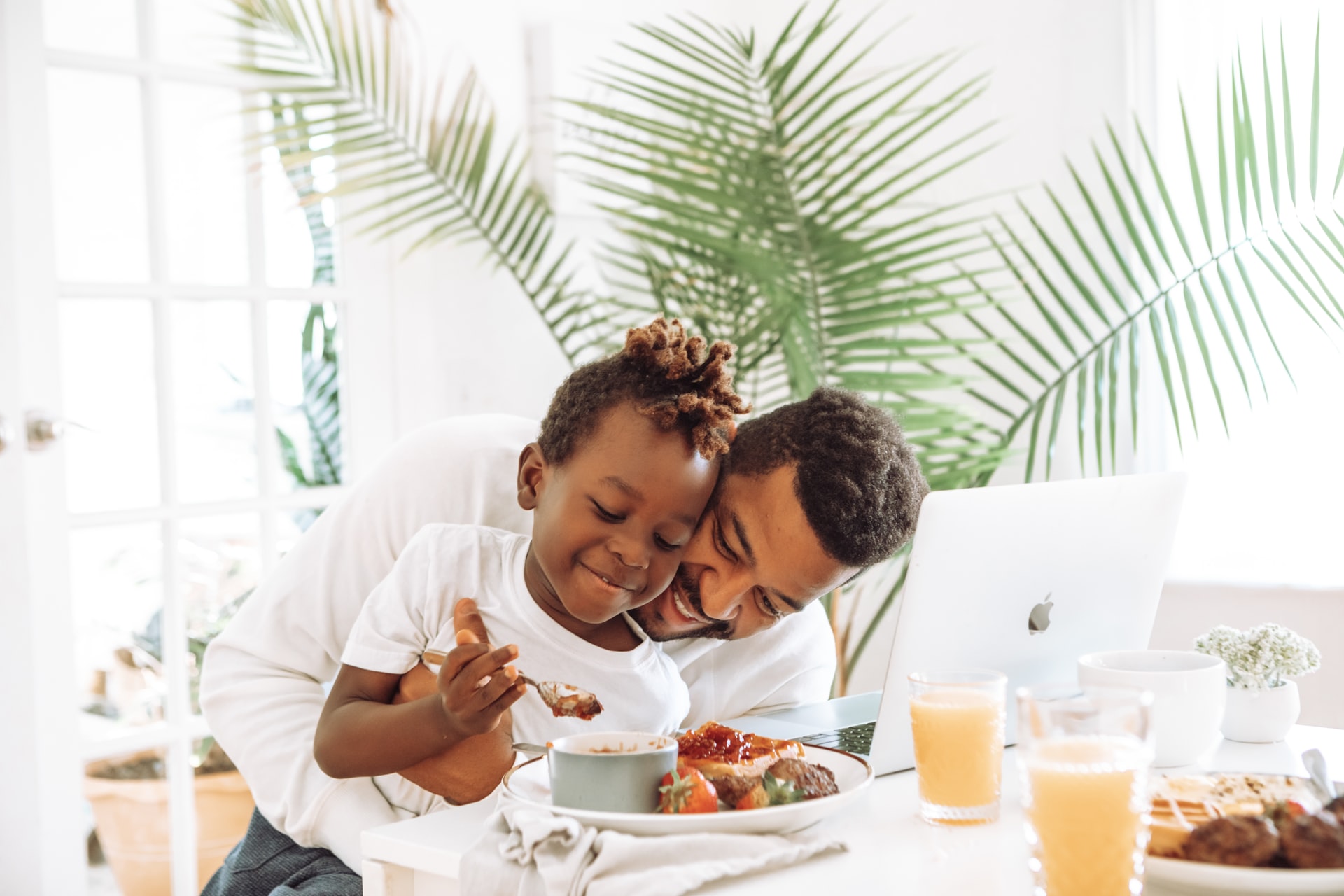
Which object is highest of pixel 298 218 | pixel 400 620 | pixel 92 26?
pixel 92 26

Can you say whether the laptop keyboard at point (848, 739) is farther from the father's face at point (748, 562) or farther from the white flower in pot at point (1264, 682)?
the white flower in pot at point (1264, 682)

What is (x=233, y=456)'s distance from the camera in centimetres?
267

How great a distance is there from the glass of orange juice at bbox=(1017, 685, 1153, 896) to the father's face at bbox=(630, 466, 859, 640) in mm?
491

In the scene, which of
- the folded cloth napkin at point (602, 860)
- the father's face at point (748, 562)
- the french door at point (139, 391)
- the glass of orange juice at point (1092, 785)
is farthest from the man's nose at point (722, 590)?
the french door at point (139, 391)

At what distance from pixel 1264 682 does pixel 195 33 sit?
241 cm

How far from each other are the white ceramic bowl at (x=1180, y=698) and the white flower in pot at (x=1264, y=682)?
0.38 ft

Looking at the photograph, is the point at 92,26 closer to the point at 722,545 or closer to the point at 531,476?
the point at 531,476

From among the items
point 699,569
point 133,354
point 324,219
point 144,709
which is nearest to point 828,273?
point 699,569

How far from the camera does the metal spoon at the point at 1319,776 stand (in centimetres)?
89

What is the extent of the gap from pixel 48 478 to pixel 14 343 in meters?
0.27

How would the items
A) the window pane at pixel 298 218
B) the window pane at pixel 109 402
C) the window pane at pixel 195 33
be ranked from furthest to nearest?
the window pane at pixel 298 218
the window pane at pixel 195 33
the window pane at pixel 109 402

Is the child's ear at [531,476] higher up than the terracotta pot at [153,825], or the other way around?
the child's ear at [531,476]

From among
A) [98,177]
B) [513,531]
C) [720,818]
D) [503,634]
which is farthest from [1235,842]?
[98,177]

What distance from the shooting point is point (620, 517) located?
1.23 m
